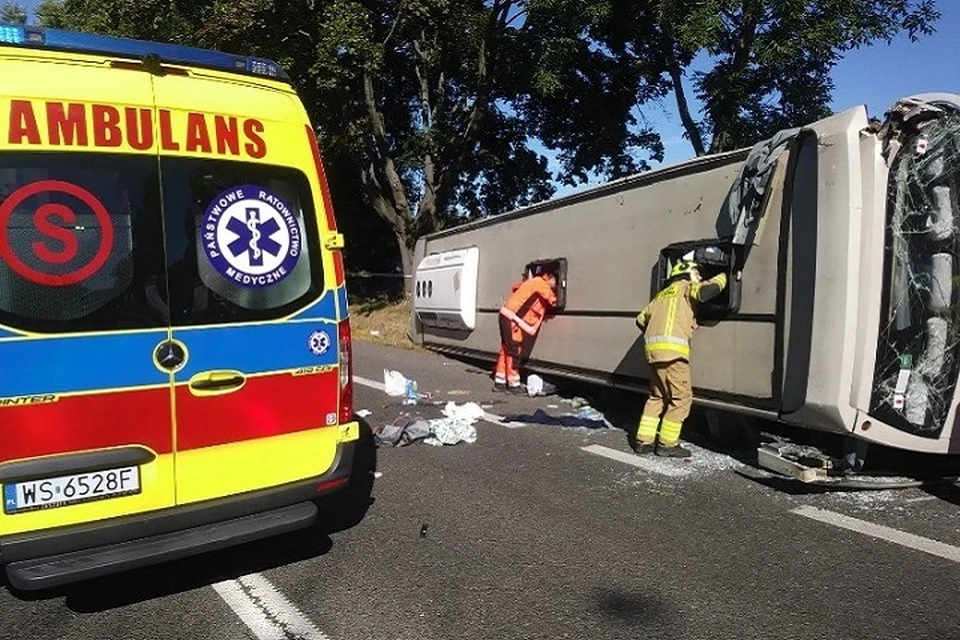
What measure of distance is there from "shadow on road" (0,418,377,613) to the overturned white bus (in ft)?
9.87

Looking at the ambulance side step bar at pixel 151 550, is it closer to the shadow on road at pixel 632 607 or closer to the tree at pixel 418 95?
the shadow on road at pixel 632 607

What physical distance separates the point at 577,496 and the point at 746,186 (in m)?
2.54

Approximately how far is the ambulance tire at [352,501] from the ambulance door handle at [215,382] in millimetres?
1218

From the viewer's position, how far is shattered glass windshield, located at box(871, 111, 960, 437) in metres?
4.82

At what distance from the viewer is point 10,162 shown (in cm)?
295

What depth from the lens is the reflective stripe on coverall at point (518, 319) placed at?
29.1ft

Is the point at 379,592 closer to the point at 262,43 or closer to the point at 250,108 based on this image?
the point at 250,108

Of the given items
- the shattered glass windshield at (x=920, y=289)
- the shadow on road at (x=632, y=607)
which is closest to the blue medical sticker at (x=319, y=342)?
the shadow on road at (x=632, y=607)

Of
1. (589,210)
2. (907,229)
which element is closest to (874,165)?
(907,229)

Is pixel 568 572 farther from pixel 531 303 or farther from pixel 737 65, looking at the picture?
pixel 737 65

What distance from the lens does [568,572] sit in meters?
3.89

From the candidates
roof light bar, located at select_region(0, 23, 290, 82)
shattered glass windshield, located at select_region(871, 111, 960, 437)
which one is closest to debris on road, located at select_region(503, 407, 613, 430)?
shattered glass windshield, located at select_region(871, 111, 960, 437)

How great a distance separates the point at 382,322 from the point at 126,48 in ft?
47.9

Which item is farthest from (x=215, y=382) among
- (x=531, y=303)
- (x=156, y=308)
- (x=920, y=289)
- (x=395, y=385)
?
(x=531, y=303)
